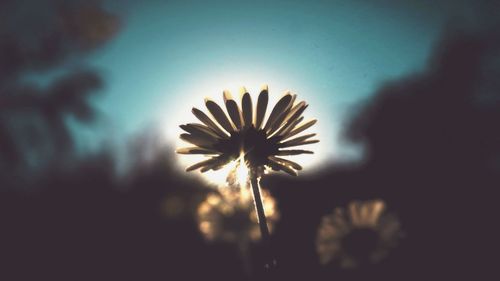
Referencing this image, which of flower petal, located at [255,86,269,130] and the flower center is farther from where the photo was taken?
flower petal, located at [255,86,269,130]

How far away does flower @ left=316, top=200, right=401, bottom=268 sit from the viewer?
5027 millimetres

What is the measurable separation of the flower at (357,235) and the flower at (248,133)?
310 centimetres

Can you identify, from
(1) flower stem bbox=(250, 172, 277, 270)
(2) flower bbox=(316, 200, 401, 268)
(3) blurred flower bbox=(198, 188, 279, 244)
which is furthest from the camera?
(3) blurred flower bbox=(198, 188, 279, 244)

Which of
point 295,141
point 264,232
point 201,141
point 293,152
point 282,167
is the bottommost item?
point 264,232

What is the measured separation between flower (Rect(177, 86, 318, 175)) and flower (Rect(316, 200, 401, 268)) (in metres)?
3.10

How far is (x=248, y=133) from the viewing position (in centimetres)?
273

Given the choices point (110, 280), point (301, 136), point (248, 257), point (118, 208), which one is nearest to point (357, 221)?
point (248, 257)

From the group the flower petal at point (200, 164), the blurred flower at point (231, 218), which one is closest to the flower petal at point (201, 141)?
the flower petal at point (200, 164)

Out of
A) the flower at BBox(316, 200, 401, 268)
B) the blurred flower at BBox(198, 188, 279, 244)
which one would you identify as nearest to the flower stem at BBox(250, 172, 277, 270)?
the flower at BBox(316, 200, 401, 268)

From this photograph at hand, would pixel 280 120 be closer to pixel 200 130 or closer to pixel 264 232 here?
pixel 200 130

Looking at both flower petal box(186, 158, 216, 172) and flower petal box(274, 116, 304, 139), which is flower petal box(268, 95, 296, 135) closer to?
flower petal box(274, 116, 304, 139)

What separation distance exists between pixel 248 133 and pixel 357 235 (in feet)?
11.8

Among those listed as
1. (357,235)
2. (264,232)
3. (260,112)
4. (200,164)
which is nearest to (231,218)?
(357,235)

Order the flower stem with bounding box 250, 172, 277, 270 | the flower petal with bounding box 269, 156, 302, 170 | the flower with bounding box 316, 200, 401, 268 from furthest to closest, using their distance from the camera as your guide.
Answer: the flower with bounding box 316, 200, 401, 268, the flower petal with bounding box 269, 156, 302, 170, the flower stem with bounding box 250, 172, 277, 270
